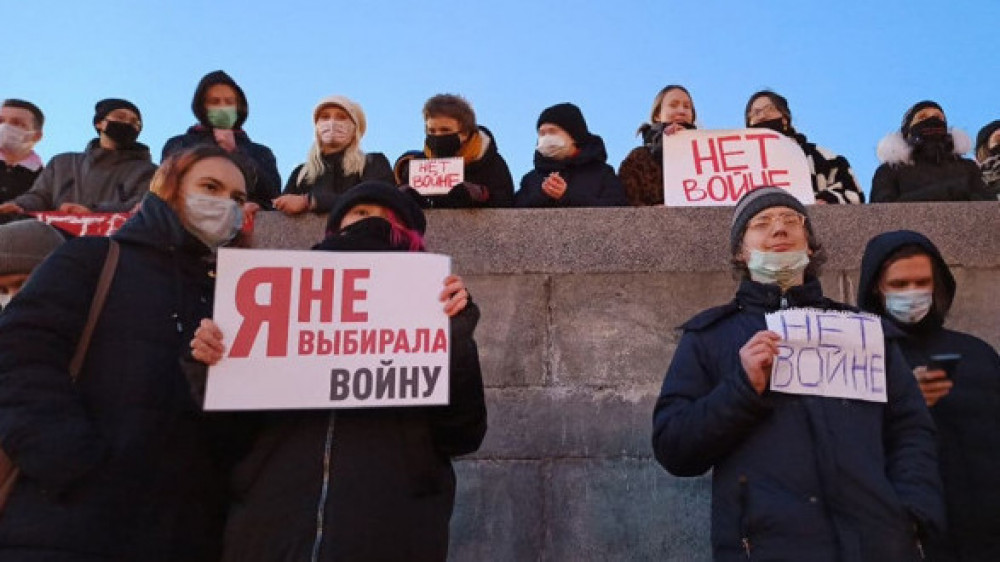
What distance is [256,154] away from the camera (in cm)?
627

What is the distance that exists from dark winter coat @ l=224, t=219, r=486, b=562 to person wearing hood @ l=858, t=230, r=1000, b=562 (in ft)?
5.68

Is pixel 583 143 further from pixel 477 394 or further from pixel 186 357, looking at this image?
pixel 186 357

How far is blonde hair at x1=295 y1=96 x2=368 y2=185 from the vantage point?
5.84 m

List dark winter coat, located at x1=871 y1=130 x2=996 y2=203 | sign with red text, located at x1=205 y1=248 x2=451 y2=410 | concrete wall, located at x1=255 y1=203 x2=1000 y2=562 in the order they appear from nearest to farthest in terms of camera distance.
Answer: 1. sign with red text, located at x1=205 y1=248 x2=451 y2=410
2. concrete wall, located at x1=255 y1=203 x2=1000 y2=562
3. dark winter coat, located at x1=871 y1=130 x2=996 y2=203

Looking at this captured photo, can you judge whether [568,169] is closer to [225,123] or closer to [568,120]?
[568,120]

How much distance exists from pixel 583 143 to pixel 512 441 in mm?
2198

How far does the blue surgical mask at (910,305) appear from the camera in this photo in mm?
3756

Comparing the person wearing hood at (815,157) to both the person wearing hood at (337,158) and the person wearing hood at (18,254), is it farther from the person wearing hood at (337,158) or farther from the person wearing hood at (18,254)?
the person wearing hood at (18,254)

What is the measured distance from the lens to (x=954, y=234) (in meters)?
5.23

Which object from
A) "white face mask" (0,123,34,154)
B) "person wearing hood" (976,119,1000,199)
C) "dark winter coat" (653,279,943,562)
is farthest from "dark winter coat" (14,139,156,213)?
"person wearing hood" (976,119,1000,199)

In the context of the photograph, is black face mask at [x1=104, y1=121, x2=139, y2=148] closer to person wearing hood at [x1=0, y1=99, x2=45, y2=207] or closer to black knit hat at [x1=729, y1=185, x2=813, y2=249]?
person wearing hood at [x1=0, y1=99, x2=45, y2=207]

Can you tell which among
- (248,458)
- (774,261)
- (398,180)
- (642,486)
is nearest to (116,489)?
(248,458)

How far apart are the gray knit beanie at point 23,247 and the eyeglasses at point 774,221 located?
8.52 feet

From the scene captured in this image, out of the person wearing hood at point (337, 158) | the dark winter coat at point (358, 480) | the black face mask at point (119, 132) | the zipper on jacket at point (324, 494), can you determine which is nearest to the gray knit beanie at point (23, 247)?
the dark winter coat at point (358, 480)
